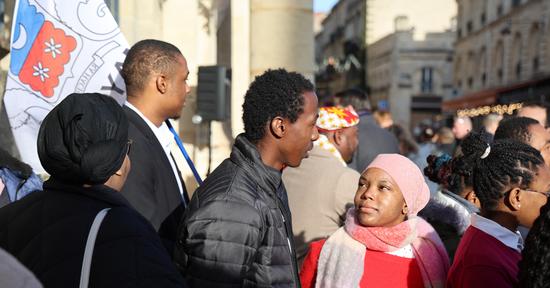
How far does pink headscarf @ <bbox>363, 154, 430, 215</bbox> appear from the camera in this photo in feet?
9.86

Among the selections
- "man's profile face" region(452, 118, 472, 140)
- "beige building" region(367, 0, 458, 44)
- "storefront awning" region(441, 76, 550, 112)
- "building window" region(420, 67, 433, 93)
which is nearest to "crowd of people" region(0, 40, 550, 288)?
"man's profile face" region(452, 118, 472, 140)

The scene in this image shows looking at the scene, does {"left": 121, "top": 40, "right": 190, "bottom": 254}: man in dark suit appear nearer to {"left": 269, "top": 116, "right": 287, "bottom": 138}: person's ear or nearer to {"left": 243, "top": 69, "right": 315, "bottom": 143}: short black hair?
{"left": 243, "top": 69, "right": 315, "bottom": 143}: short black hair

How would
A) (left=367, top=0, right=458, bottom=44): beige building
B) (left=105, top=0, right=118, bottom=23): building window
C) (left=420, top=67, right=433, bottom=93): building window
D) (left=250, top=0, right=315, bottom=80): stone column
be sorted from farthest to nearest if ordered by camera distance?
(left=367, top=0, right=458, bottom=44): beige building < (left=420, top=67, right=433, bottom=93): building window < (left=250, top=0, right=315, bottom=80): stone column < (left=105, top=0, right=118, bottom=23): building window

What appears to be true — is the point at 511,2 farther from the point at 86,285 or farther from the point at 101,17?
the point at 86,285

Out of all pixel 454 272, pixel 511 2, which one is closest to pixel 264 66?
pixel 454 272

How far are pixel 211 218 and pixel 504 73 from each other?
3017 cm

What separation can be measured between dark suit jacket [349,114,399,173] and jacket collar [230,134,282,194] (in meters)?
3.24

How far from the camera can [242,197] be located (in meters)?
2.34

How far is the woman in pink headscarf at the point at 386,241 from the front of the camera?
2928 millimetres

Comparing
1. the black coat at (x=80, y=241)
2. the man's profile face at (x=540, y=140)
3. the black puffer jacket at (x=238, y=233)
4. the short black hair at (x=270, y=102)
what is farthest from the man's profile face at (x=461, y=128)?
the black coat at (x=80, y=241)

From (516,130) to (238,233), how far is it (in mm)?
2491

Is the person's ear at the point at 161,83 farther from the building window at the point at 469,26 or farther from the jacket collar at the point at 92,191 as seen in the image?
the building window at the point at 469,26

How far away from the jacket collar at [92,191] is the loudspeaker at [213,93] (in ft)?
22.5

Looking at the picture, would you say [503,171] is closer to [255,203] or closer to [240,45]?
[255,203]
